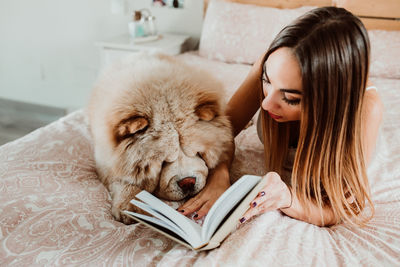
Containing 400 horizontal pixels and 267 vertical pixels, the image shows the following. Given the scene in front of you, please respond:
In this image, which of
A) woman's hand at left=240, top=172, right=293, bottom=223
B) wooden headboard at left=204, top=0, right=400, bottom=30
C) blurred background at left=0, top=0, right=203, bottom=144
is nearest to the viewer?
woman's hand at left=240, top=172, right=293, bottom=223

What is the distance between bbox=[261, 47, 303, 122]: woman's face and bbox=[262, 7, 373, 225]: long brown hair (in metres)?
0.02

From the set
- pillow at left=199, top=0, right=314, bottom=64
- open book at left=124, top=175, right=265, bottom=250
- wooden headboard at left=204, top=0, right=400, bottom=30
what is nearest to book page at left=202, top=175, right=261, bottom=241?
open book at left=124, top=175, right=265, bottom=250

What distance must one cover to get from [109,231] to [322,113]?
71 cm

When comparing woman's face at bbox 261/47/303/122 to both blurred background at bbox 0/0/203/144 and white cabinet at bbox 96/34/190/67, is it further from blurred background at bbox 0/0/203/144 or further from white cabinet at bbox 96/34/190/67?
blurred background at bbox 0/0/203/144

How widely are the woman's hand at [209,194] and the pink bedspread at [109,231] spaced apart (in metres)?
0.12

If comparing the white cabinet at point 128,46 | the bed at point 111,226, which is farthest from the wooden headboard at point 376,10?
the bed at point 111,226

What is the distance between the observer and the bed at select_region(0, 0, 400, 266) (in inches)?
30.1

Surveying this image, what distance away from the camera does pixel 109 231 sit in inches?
34.8

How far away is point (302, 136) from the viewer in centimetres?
98

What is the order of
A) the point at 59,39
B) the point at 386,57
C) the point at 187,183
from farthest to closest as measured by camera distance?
the point at 59,39
the point at 386,57
the point at 187,183

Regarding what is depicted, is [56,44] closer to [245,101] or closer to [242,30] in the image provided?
[242,30]

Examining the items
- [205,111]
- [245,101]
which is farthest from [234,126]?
[205,111]

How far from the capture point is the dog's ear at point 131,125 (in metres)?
Result: 0.92

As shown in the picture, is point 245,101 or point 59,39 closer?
point 245,101
